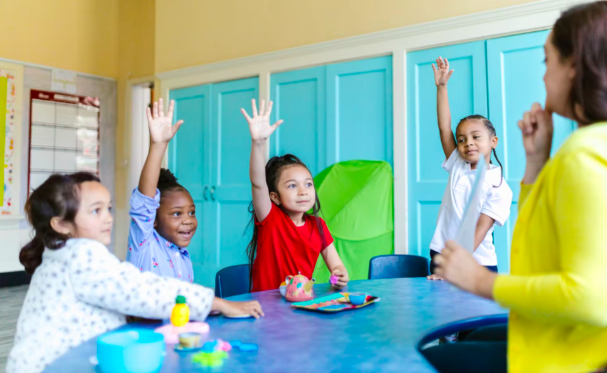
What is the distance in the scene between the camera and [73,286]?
1046mm

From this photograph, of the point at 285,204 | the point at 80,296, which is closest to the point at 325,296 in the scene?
the point at 285,204

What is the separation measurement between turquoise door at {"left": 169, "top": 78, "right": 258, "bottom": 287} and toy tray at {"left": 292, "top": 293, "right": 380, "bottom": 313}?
8.87ft

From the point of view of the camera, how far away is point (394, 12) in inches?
138

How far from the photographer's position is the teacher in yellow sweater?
758mm

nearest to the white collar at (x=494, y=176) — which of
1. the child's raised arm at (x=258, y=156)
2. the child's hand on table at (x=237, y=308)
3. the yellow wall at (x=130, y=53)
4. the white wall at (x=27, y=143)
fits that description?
the child's raised arm at (x=258, y=156)

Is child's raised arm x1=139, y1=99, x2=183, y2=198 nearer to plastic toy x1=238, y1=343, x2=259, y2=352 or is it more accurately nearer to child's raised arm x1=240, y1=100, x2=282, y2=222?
child's raised arm x1=240, y1=100, x2=282, y2=222

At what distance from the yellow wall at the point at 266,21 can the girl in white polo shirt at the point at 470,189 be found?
1029 mm

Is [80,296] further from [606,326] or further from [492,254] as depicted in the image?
[492,254]

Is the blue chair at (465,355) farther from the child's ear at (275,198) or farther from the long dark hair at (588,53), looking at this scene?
the child's ear at (275,198)

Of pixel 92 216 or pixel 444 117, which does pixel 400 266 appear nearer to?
pixel 444 117

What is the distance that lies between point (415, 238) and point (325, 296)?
1.97 m

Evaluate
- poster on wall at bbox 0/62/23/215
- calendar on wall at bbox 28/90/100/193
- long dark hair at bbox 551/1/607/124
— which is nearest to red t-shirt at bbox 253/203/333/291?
long dark hair at bbox 551/1/607/124

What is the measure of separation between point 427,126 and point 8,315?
3374 millimetres

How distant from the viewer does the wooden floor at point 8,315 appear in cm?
291
